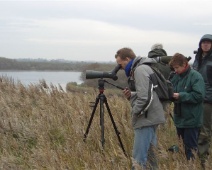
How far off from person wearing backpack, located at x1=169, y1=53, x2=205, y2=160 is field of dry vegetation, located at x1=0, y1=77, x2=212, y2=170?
0.74 feet

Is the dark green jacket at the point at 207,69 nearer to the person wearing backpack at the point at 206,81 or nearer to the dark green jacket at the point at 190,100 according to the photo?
the person wearing backpack at the point at 206,81

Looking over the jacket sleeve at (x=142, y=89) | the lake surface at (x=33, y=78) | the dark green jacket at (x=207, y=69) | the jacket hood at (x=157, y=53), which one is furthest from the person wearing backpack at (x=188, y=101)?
the lake surface at (x=33, y=78)

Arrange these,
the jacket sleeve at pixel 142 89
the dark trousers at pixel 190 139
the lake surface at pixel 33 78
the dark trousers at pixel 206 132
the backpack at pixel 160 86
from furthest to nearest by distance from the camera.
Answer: the lake surface at pixel 33 78 < the dark trousers at pixel 206 132 < the dark trousers at pixel 190 139 < the backpack at pixel 160 86 < the jacket sleeve at pixel 142 89

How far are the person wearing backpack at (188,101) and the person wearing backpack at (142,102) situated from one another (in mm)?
394

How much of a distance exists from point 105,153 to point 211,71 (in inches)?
64.3

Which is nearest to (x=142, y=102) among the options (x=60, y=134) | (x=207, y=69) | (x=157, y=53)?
(x=207, y=69)

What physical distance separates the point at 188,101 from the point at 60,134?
2253 mm

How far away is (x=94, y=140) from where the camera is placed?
509cm

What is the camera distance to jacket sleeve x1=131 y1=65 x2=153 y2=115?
155 inches

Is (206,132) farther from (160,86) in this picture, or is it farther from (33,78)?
(33,78)

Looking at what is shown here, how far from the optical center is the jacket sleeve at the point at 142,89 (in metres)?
3.94

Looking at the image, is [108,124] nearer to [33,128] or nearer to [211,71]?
[33,128]

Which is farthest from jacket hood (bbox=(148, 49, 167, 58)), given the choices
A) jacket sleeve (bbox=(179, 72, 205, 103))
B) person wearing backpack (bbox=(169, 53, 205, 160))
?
jacket sleeve (bbox=(179, 72, 205, 103))

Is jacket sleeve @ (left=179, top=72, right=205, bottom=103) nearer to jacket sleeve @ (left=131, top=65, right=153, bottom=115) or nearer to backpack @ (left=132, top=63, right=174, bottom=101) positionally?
backpack @ (left=132, top=63, right=174, bottom=101)
